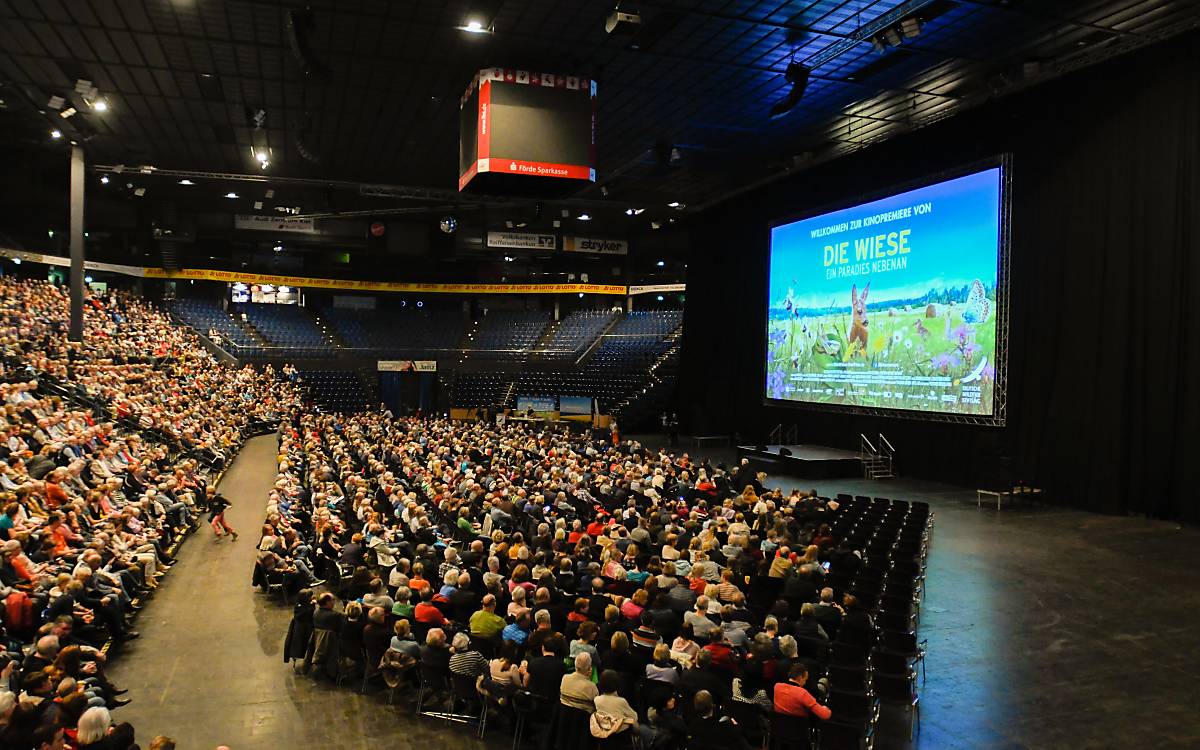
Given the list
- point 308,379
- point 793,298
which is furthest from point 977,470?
point 308,379

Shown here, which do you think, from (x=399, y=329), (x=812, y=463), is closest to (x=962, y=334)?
(x=812, y=463)

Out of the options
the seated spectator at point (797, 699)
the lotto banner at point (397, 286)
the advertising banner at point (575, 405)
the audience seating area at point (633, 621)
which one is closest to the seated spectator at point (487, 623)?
the audience seating area at point (633, 621)

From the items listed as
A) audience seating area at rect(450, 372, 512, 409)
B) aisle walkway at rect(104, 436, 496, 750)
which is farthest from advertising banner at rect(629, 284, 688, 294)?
aisle walkway at rect(104, 436, 496, 750)

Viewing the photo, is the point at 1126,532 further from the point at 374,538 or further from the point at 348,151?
the point at 348,151

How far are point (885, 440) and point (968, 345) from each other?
3.85 meters

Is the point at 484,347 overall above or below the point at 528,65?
below

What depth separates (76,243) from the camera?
61.8 feet

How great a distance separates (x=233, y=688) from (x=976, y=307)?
14346 millimetres

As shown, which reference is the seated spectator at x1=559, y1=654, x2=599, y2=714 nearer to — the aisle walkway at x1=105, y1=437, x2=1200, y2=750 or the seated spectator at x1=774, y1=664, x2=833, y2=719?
the aisle walkway at x1=105, y1=437, x2=1200, y2=750

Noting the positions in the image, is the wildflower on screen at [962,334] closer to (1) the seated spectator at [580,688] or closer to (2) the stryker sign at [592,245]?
(1) the seated spectator at [580,688]

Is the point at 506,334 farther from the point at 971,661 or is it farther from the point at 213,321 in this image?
the point at 971,661

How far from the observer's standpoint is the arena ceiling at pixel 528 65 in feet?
37.4

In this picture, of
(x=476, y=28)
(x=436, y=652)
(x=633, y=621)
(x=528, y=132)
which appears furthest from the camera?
(x=476, y=28)

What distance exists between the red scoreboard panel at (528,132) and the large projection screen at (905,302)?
8.60 meters
